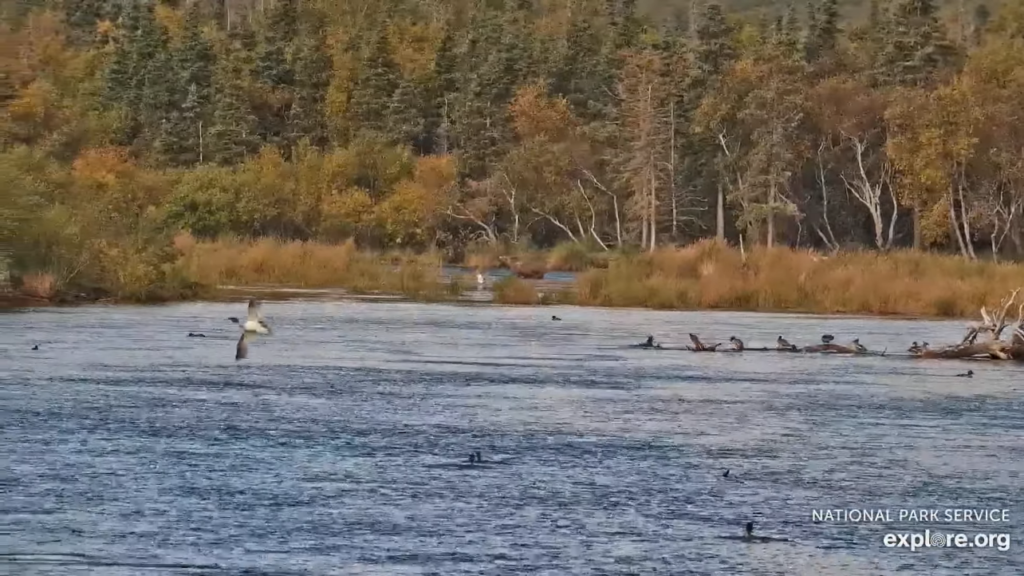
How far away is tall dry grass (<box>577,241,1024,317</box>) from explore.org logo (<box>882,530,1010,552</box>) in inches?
1243

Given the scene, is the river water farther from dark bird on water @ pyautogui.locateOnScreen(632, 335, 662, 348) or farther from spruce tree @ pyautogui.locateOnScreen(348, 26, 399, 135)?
spruce tree @ pyautogui.locateOnScreen(348, 26, 399, 135)

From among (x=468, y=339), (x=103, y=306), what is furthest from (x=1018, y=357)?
(x=103, y=306)

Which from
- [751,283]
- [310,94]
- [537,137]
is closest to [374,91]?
[310,94]

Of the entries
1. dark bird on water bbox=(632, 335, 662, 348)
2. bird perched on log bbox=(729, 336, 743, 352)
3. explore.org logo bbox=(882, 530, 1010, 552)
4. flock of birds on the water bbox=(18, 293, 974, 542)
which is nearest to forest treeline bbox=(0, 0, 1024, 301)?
dark bird on water bbox=(632, 335, 662, 348)

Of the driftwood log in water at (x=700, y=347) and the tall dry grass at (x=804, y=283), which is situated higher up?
the tall dry grass at (x=804, y=283)

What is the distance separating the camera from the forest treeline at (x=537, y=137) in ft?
246

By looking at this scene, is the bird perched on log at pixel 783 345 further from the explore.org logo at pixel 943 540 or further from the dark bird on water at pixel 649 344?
the explore.org logo at pixel 943 540

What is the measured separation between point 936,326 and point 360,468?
27.9 metres

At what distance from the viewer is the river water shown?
1730 centimetres

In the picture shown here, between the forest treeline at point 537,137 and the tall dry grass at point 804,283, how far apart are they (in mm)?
12467

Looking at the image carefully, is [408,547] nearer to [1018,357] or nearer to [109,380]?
[109,380]

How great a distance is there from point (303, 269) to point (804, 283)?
1964cm

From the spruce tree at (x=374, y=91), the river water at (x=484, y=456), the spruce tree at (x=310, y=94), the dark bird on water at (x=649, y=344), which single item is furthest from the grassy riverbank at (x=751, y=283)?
the spruce tree at (x=310, y=94)

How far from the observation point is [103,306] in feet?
161
